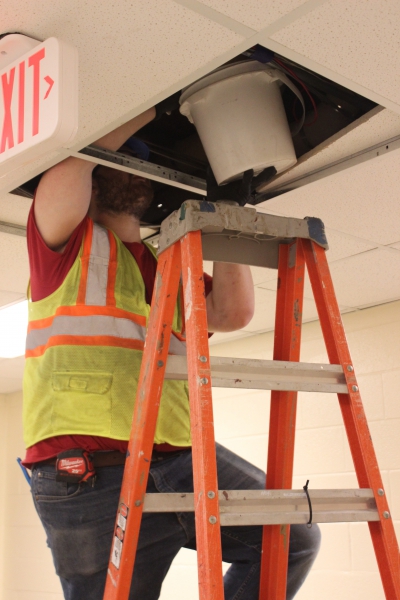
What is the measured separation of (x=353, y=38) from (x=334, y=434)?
2637mm

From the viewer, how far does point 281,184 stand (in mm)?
2217

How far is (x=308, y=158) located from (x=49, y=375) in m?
1.02

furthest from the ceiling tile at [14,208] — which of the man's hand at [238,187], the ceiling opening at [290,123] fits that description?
the man's hand at [238,187]

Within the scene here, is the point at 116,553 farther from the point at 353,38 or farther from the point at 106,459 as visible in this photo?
the point at 353,38

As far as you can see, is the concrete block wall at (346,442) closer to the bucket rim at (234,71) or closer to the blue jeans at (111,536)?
the blue jeans at (111,536)

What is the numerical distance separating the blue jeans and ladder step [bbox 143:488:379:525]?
9.1 inches

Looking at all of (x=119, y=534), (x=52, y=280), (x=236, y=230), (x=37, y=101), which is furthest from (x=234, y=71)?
(x=119, y=534)

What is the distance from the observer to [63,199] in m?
1.64

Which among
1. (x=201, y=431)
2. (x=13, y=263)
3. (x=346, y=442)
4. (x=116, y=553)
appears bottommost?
(x=116, y=553)

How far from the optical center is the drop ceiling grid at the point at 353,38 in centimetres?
138

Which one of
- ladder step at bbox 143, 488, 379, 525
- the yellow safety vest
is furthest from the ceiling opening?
ladder step at bbox 143, 488, 379, 525

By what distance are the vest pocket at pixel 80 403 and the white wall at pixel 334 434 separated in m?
2.24

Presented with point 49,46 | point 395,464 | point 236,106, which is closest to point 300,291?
point 236,106

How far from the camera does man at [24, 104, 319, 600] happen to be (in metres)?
1.55
